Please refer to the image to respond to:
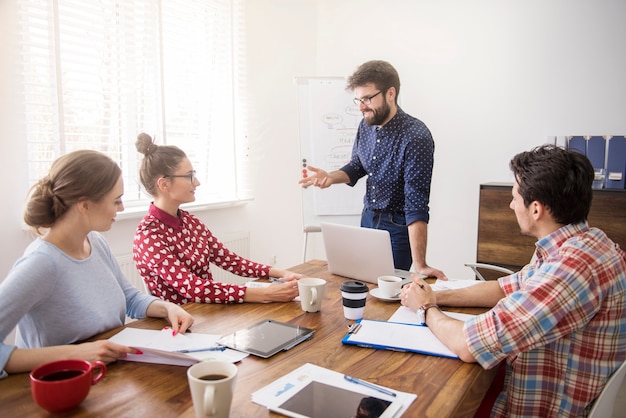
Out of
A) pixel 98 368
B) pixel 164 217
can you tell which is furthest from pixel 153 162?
pixel 98 368

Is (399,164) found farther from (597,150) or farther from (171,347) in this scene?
(597,150)

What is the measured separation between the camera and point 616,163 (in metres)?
2.99

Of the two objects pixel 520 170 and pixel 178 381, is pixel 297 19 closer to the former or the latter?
pixel 520 170

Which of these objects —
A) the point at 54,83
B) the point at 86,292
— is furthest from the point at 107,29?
the point at 86,292

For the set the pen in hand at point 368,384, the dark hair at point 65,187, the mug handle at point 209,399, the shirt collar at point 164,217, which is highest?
the dark hair at point 65,187

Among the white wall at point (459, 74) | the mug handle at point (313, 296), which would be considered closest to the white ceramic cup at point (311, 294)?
the mug handle at point (313, 296)

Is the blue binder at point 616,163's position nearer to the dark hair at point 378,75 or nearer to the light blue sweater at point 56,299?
the dark hair at point 378,75

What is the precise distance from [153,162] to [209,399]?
4.05 feet

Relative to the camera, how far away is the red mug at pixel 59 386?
0.85 meters

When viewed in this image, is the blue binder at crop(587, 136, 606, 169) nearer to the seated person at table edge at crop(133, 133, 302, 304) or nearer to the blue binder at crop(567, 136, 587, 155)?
the blue binder at crop(567, 136, 587, 155)

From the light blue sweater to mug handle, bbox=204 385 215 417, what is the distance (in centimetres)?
52

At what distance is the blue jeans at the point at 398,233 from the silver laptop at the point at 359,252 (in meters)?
0.47

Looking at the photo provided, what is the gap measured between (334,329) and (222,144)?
265cm

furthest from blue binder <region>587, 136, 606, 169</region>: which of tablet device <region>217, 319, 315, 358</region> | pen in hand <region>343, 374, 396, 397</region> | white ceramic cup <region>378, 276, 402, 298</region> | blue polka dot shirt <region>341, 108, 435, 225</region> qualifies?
pen in hand <region>343, 374, 396, 397</region>
